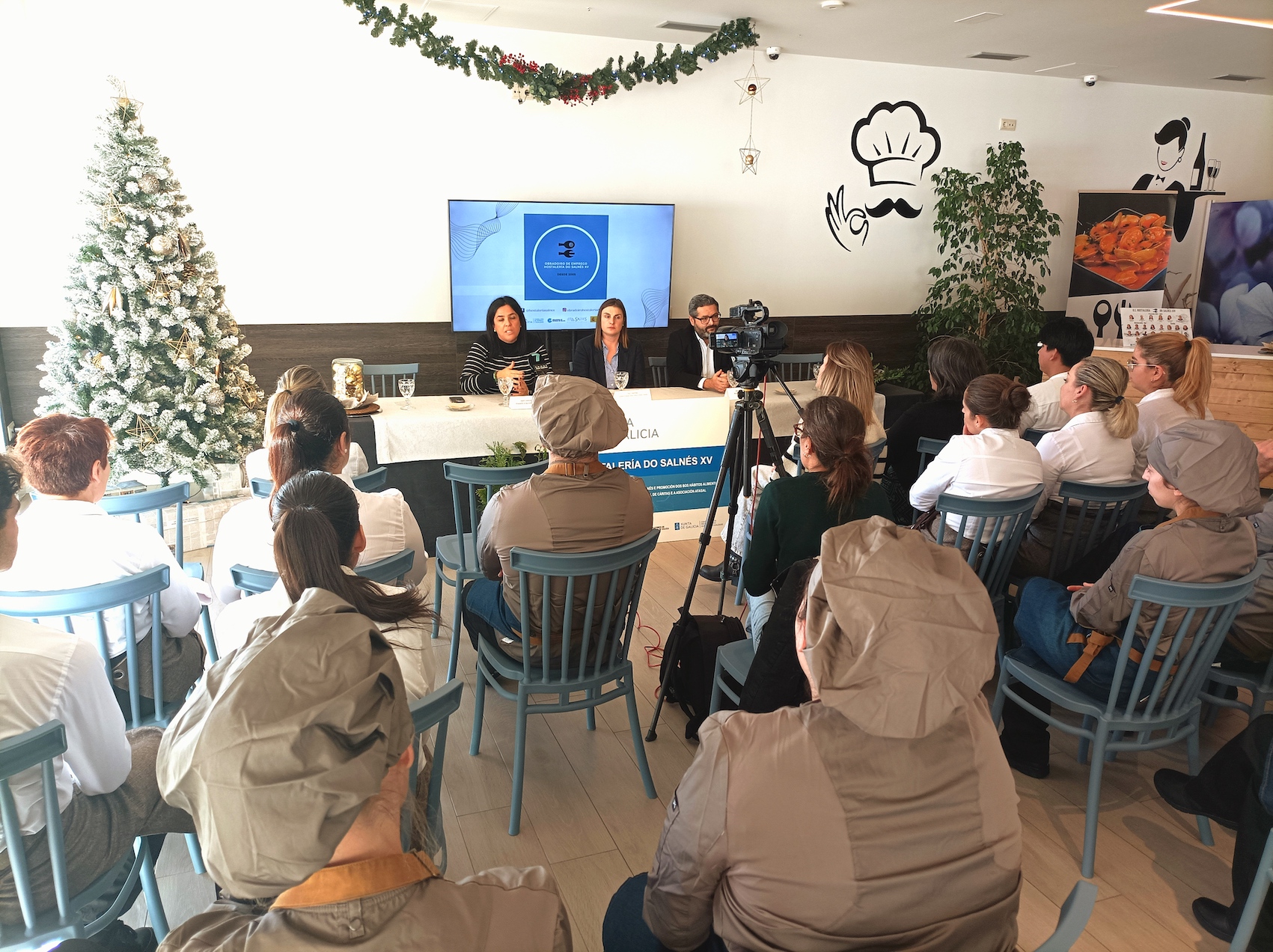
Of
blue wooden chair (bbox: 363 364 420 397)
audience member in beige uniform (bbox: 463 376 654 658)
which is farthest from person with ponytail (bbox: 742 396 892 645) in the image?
blue wooden chair (bbox: 363 364 420 397)

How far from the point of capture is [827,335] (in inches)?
274

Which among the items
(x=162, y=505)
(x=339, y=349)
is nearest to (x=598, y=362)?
(x=339, y=349)

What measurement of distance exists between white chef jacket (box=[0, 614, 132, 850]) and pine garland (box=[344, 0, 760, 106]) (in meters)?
4.37

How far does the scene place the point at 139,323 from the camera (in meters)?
4.21

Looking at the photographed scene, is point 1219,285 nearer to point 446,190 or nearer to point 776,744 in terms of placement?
point 446,190

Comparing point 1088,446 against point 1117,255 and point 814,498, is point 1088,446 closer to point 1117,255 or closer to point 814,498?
point 814,498

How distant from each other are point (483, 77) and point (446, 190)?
0.78 m

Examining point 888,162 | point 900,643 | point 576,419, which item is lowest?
point 900,643

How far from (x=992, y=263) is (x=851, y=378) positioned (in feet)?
12.7

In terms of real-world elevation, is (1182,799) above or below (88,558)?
below

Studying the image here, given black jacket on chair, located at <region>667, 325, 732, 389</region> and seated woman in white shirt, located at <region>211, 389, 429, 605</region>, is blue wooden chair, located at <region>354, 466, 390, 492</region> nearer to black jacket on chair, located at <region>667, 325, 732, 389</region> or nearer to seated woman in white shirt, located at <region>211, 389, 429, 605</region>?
seated woman in white shirt, located at <region>211, 389, 429, 605</region>

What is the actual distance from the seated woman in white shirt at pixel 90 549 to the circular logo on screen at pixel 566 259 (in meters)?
3.87

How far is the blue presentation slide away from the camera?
18.6 feet

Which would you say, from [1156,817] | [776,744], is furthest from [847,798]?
[1156,817]
